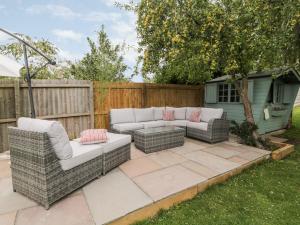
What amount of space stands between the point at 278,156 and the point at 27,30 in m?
10.5

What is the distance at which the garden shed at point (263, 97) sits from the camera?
627cm

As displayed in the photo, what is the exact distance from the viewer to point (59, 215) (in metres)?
2.21

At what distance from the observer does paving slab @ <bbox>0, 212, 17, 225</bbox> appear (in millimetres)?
2088

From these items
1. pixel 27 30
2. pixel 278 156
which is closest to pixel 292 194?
pixel 278 156

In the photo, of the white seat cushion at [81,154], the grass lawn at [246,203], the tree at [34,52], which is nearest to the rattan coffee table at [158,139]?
the white seat cushion at [81,154]

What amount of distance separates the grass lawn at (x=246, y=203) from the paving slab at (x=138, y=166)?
0.99 metres

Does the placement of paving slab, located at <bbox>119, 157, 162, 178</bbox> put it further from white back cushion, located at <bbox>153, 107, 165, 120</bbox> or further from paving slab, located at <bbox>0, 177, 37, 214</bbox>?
white back cushion, located at <bbox>153, 107, 165, 120</bbox>

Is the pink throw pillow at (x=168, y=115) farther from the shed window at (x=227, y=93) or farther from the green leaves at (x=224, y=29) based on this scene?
the shed window at (x=227, y=93)

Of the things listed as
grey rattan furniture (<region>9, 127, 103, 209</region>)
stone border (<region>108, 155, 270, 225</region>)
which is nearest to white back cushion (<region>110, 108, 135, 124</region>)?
grey rattan furniture (<region>9, 127, 103, 209</region>)

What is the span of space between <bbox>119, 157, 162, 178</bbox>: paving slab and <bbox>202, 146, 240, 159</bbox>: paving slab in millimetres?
1588

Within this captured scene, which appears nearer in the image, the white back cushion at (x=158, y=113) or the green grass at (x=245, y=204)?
the green grass at (x=245, y=204)

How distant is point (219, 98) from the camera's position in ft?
25.9

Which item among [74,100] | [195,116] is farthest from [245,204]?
[74,100]

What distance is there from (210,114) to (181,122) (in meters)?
0.96
